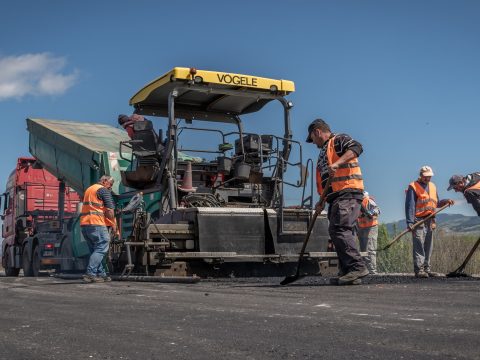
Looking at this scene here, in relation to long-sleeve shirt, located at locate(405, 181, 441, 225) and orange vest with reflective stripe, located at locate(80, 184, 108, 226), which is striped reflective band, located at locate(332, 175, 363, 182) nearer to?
long-sleeve shirt, located at locate(405, 181, 441, 225)

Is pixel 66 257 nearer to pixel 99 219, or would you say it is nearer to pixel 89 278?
pixel 99 219

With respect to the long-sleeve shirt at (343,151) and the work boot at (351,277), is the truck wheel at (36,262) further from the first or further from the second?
the work boot at (351,277)

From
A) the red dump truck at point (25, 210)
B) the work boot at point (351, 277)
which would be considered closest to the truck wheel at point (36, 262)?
the red dump truck at point (25, 210)

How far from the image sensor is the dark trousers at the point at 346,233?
6.84 m

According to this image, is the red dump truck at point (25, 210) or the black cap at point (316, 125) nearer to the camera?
the black cap at point (316, 125)

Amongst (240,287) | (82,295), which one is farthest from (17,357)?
(240,287)

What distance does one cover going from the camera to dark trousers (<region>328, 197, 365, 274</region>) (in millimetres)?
6844

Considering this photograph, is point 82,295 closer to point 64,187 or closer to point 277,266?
point 277,266

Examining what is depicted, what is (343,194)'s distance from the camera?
7.00 meters

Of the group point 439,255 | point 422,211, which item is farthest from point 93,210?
point 439,255

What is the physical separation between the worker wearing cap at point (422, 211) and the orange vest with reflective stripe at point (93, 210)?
422 centimetres

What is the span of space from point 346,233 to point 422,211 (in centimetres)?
319

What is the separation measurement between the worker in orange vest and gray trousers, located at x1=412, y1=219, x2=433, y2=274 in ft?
13.6

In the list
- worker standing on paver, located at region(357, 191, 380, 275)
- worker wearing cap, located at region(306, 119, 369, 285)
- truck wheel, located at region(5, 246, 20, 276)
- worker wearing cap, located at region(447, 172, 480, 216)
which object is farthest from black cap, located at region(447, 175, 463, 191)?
truck wheel, located at region(5, 246, 20, 276)
